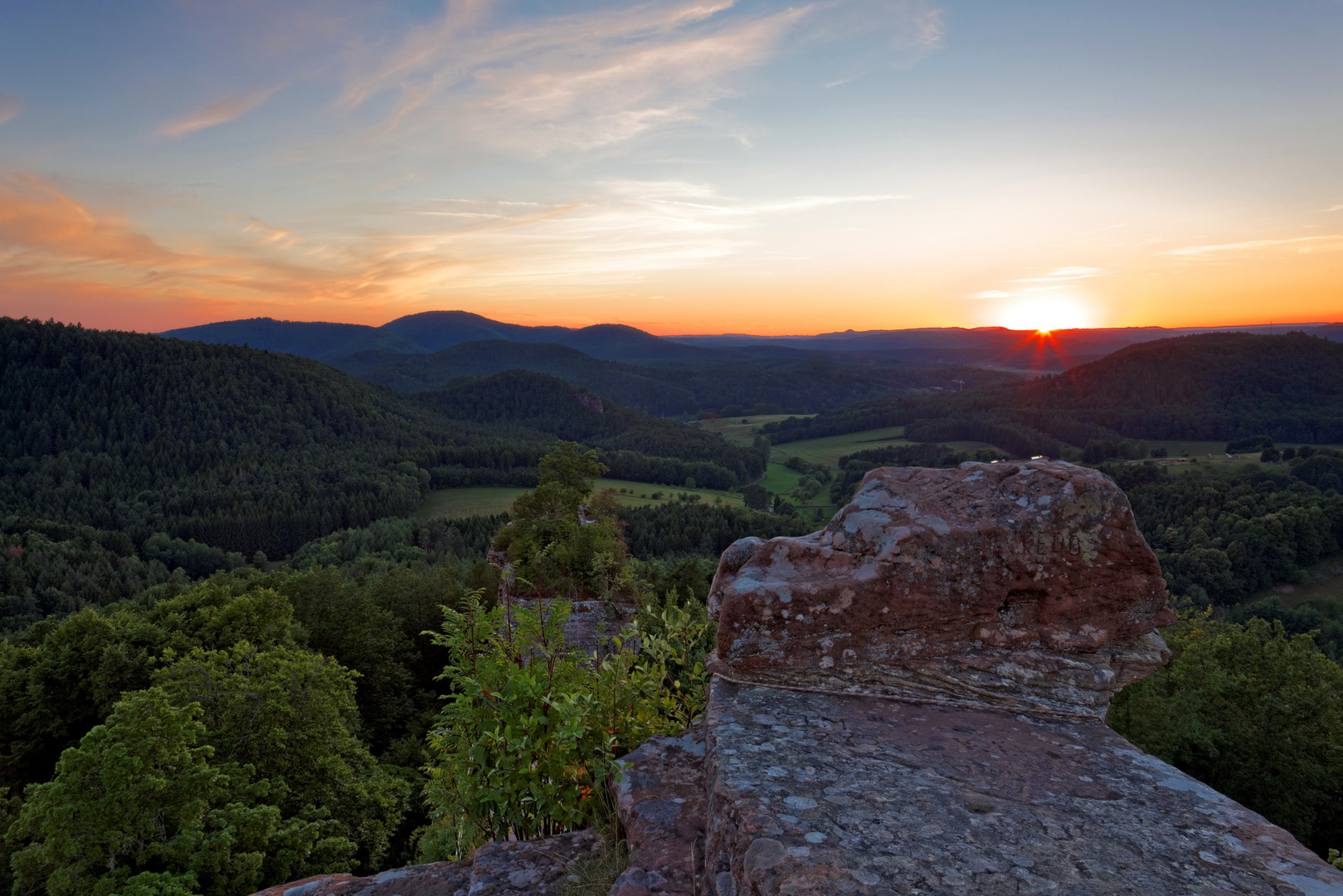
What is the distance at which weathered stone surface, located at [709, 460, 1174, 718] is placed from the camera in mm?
5453

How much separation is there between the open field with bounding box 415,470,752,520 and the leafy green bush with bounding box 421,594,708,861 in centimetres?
9162

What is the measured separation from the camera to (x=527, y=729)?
15.9 feet

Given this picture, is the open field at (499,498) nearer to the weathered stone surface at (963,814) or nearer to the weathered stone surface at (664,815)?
the weathered stone surface at (664,815)

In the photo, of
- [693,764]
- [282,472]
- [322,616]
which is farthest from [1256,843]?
[282,472]

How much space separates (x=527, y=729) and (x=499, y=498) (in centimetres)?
11274

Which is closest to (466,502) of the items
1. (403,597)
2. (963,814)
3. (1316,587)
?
(403,597)

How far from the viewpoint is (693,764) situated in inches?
205

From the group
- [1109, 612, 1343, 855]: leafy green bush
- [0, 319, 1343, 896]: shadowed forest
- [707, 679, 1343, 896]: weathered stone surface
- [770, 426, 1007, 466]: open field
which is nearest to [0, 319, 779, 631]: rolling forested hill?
[0, 319, 1343, 896]: shadowed forest

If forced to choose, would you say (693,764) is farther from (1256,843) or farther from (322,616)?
(322,616)

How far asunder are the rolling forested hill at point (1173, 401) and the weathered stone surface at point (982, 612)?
448ft

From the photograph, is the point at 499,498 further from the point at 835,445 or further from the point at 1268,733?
the point at 1268,733

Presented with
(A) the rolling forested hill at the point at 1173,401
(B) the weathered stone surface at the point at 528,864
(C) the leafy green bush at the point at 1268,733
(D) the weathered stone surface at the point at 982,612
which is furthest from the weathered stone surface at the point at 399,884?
(A) the rolling forested hill at the point at 1173,401

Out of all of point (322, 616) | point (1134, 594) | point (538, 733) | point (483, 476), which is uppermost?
point (1134, 594)

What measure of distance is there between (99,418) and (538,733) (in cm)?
18933
